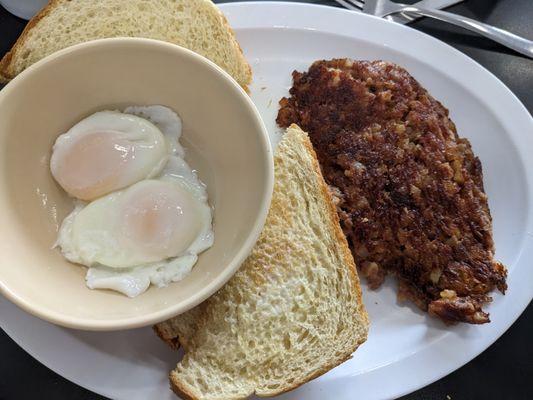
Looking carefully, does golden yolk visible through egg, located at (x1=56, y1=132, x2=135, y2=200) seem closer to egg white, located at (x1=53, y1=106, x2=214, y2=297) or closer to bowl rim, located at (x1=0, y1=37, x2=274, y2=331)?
egg white, located at (x1=53, y1=106, x2=214, y2=297)

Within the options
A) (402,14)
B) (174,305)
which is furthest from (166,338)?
(402,14)

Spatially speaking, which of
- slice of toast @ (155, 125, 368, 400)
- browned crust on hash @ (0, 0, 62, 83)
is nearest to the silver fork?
slice of toast @ (155, 125, 368, 400)

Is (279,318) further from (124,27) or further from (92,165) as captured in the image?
(124,27)

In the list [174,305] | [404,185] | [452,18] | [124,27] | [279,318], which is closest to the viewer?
[174,305]

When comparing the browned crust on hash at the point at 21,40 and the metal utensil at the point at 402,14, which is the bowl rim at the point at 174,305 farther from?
the metal utensil at the point at 402,14

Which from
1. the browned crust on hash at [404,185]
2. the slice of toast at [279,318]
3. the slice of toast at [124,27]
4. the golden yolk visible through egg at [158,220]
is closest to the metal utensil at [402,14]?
the browned crust on hash at [404,185]

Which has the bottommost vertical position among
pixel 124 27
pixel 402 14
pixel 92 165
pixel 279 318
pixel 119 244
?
pixel 279 318
